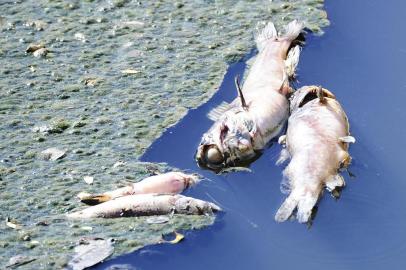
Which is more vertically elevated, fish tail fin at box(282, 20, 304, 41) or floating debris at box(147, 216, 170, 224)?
fish tail fin at box(282, 20, 304, 41)

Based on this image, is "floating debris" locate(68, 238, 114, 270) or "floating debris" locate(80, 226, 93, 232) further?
"floating debris" locate(80, 226, 93, 232)

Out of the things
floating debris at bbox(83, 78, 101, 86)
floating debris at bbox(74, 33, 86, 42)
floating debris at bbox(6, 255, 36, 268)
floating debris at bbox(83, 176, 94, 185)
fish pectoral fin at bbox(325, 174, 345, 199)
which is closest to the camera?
floating debris at bbox(6, 255, 36, 268)

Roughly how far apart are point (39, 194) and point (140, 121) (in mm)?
741

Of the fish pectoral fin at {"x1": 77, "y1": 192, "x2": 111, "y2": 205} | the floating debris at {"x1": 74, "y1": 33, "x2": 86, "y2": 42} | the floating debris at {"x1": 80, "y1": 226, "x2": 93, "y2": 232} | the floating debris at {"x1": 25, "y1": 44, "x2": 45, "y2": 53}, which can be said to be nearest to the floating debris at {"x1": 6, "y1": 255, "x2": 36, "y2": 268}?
the floating debris at {"x1": 80, "y1": 226, "x2": 93, "y2": 232}

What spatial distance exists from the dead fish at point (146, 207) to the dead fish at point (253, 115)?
384 mm

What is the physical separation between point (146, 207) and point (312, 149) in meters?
0.84

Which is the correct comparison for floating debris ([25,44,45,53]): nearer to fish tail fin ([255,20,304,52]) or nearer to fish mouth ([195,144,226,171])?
fish tail fin ([255,20,304,52])

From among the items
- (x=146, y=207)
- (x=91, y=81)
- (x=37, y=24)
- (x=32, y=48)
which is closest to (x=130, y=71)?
(x=91, y=81)

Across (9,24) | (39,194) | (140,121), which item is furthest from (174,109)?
(9,24)

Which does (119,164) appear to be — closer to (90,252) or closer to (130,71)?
(90,252)

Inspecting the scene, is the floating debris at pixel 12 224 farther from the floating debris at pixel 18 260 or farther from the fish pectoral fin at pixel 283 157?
the fish pectoral fin at pixel 283 157

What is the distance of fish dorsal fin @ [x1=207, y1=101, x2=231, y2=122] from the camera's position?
5223mm

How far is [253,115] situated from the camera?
510 cm

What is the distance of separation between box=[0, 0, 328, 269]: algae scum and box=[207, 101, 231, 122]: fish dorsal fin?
13 centimetres
